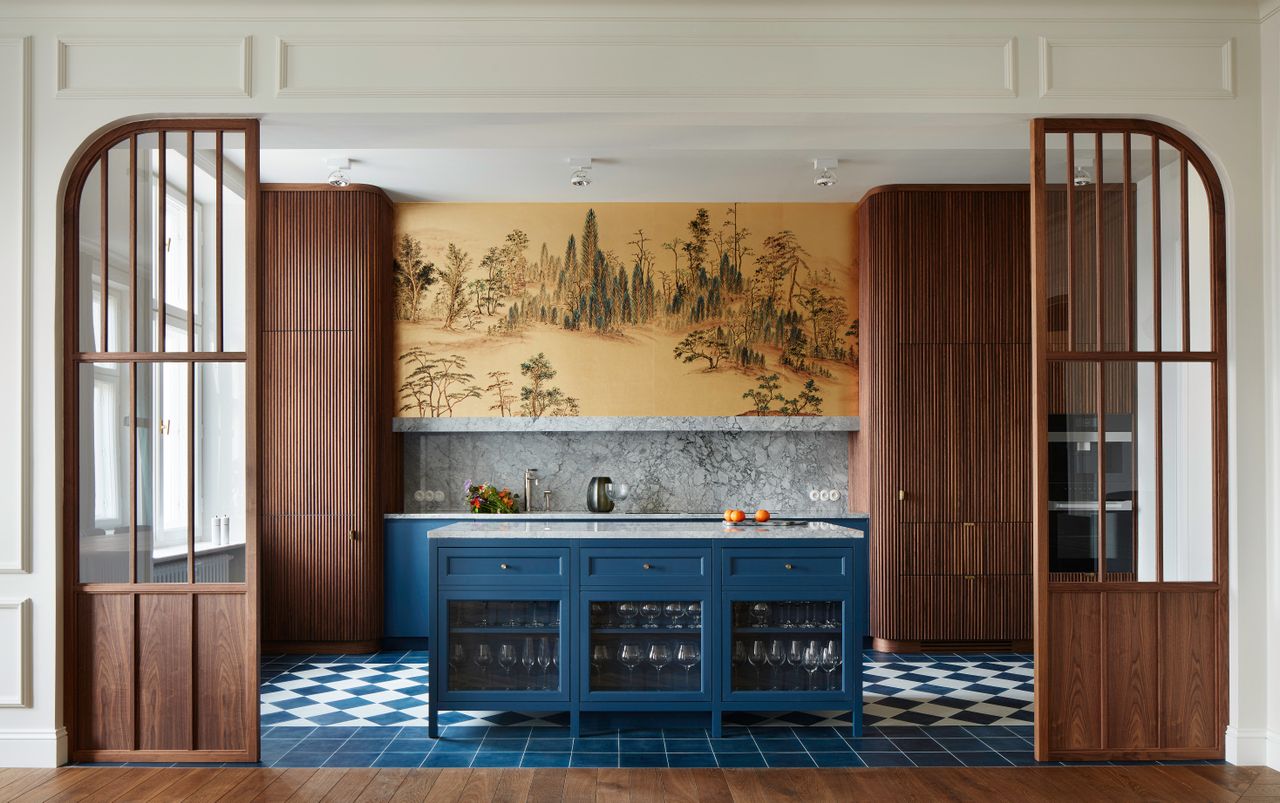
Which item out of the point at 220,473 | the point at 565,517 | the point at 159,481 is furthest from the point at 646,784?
the point at 565,517

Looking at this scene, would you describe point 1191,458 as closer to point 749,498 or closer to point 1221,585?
point 1221,585

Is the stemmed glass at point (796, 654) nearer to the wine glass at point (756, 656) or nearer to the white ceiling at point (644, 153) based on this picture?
the wine glass at point (756, 656)

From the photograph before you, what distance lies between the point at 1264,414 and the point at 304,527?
5.46 m

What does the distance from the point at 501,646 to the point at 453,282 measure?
328 cm

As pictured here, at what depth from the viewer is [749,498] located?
7402 millimetres

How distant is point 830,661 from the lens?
4828mm

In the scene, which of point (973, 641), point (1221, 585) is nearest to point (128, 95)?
point (1221, 585)

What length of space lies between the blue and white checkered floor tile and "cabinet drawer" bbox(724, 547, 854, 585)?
0.75 metres

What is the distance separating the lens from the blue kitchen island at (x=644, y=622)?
4758mm

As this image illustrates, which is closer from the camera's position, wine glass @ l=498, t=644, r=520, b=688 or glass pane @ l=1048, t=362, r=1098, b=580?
glass pane @ l=1048, t=362, r=1098, b=580

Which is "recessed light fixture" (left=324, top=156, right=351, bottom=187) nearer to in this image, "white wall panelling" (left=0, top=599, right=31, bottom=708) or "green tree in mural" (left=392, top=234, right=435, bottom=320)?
"green tree in mural" (left=392, top=234, right=435, bottom=320)

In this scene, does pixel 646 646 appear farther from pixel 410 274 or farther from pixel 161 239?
pixel 410 274

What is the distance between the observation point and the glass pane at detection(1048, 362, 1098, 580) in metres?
4.45

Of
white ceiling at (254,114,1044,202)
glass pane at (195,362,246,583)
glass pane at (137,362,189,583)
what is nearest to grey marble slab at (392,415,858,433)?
white ceiling at (254,114,1044,202)
